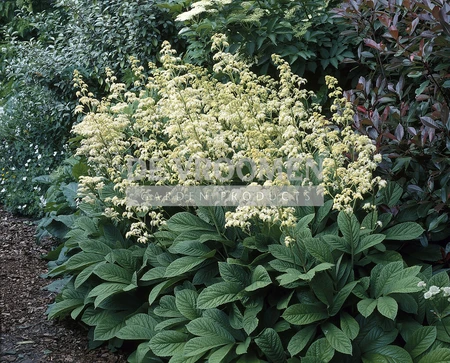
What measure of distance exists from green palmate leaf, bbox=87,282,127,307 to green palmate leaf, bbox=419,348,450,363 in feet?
6.16

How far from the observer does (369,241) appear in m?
3.38

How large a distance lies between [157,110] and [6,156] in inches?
163

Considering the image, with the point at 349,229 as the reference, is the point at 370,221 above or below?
below

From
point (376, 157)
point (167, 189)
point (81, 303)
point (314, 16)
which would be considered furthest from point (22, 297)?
point (314, 16)

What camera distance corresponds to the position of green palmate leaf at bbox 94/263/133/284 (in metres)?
3.82

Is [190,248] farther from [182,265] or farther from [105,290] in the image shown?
[105,290]

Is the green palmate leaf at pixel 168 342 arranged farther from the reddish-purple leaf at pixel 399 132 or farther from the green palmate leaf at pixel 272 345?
the reddish-purple leaf at pixel 399 132

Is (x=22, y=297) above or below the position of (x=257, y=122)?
below

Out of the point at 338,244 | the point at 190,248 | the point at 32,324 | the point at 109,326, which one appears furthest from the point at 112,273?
the point at 338,244

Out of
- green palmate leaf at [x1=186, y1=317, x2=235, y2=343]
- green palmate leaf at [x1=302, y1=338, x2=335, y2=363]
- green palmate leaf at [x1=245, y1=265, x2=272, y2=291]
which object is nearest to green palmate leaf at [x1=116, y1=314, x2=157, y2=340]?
green palmate leaf at [x1=186, y1=317, x2=235, y2=343]

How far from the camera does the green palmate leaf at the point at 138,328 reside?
3.57 meters

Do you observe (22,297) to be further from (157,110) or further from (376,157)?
(376,157)

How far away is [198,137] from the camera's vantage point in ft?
11.8

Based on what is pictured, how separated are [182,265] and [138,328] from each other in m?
0.47
